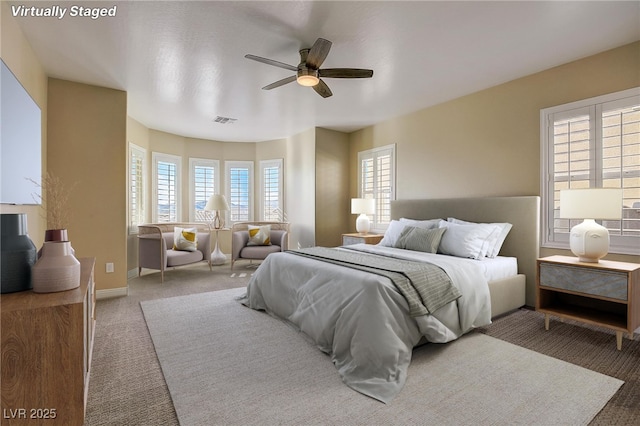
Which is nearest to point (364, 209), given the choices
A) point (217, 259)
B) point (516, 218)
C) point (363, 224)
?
point (363, 224)

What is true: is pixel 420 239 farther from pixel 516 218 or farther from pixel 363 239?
pixel 363 239

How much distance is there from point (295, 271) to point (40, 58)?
133 inches

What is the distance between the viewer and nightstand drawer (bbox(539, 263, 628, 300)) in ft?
8.28

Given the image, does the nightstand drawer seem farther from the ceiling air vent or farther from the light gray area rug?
the ceiling air vent

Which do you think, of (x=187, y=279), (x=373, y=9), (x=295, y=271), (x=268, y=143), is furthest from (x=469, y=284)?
(x=268, y=143)

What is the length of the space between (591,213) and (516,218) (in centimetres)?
98

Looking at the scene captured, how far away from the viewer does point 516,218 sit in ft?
11.9

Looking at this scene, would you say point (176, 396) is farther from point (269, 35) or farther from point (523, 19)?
point (523, 19)

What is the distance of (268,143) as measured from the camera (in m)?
7.20

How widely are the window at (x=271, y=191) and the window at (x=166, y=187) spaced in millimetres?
1776

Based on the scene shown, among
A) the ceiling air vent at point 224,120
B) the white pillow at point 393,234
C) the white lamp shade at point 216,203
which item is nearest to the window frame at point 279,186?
the white lamp shade at point 216,203

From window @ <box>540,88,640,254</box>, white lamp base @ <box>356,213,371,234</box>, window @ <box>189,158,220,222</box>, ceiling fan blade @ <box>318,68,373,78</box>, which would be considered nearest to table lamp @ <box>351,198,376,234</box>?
white lamp base @ <box>356,213,371,234</box>

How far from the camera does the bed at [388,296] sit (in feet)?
6.91

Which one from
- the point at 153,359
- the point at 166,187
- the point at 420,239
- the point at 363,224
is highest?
the point at 166,187
